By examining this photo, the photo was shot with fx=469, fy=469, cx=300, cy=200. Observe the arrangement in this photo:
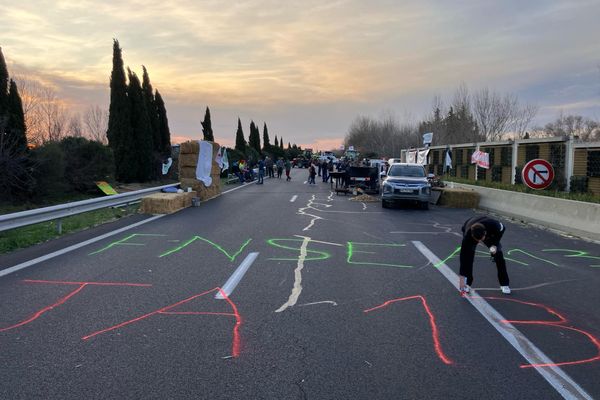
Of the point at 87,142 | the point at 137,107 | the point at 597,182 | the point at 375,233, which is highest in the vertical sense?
the point at 137,107

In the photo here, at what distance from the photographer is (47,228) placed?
1170 cm

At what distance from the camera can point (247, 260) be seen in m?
8.13

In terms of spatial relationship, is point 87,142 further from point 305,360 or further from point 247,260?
point 305,360

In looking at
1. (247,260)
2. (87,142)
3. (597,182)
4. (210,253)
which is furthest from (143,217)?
(597,182)

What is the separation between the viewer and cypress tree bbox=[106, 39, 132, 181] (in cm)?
2667

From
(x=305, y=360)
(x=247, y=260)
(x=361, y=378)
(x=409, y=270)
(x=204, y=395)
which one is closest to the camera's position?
(x=204, y=395)

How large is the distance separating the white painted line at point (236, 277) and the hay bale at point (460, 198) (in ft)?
40.4

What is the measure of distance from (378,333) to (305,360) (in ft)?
3.27

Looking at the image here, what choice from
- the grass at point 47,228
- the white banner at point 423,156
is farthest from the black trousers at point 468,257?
the white banner at point 423,156

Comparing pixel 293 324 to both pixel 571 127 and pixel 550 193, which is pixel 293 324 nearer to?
pixel 550 193

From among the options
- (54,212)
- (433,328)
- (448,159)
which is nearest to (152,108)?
(448,159)

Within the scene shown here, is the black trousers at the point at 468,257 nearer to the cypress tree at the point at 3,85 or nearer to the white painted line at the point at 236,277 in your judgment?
the white painted line at the point at 236,277

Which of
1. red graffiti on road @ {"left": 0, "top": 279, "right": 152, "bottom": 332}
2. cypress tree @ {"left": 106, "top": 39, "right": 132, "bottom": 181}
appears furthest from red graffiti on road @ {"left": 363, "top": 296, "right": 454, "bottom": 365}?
cypress tree @ {"left": 106, "top": 39, "right": 132, "bottom": 181}

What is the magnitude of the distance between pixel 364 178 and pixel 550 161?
970cm
